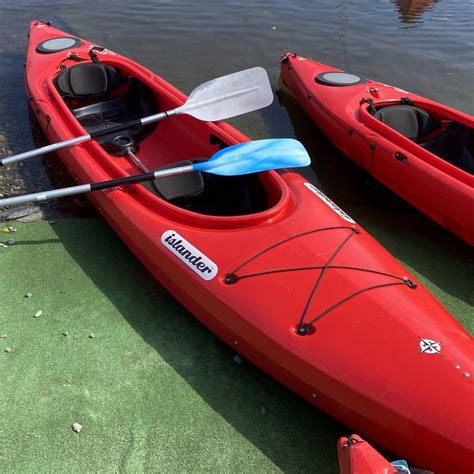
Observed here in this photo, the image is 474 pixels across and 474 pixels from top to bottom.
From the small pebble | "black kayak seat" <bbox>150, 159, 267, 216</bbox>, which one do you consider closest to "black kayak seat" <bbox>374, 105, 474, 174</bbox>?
"black kayak seat" <bbox>150, 159, 267, 216</bbox>

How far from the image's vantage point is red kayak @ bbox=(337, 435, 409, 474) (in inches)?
73.1

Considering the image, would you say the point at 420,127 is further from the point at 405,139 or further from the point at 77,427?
the point at 77,427

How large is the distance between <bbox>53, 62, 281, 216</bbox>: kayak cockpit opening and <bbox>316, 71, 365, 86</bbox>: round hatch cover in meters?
1.63

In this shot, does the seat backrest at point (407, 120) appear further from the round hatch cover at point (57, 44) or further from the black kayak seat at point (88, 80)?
the round hatch cover at point (57, 44)

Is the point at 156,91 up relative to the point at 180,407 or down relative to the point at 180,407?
up

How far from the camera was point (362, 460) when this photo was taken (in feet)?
6.17

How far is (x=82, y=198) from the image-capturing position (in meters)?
4.08

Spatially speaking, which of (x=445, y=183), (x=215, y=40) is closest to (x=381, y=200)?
(x=445, y=183)

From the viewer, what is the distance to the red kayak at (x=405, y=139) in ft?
11.4

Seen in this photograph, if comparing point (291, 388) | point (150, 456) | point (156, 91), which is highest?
point (156, 91)

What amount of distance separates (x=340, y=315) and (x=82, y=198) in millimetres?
2614

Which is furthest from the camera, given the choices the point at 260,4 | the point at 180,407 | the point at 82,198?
the point at 260,4

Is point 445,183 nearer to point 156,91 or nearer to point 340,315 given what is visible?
point 340,315

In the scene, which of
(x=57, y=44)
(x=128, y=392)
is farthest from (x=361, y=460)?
(x=57, y=44)
